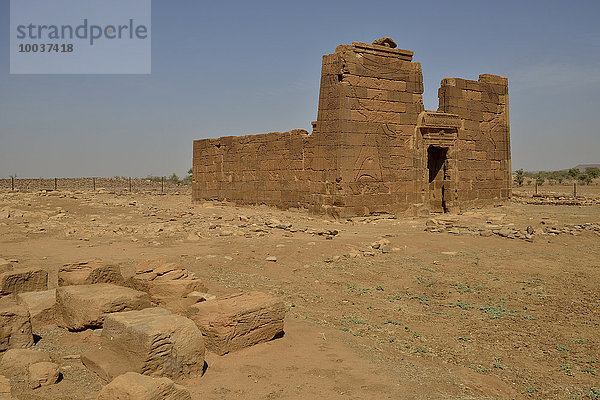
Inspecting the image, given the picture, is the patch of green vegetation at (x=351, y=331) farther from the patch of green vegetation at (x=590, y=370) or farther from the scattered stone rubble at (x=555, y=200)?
the scattered stone rubble at (x=555, y=200)

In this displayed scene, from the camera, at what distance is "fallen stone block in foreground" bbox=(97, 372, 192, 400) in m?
3.02

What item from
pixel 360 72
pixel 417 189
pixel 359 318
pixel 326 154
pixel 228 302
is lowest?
pixel 359 318

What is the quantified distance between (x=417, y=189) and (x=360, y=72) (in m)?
4.16

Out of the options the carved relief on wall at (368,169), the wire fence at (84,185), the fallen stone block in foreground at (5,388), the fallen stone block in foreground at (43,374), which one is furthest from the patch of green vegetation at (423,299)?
the wire fence at (84,185)

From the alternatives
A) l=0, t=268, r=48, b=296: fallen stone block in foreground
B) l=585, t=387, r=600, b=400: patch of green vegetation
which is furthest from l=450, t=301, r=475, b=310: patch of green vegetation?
l=0, t=268, r=48, b=296: fallen stone block in foreground

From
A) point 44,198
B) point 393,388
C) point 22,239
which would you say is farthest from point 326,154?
point 44,198

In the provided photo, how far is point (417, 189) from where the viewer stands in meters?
14.8

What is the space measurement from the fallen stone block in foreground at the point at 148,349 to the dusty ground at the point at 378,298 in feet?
0.51

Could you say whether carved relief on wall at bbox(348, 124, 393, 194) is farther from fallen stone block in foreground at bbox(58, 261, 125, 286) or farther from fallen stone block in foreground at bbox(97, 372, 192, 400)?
fallen stone block in foreground at bbox(97, 372, 192, 400)

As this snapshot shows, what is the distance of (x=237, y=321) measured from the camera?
4.43 metres

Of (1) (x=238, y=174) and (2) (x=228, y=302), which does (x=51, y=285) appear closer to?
(2) (x=228, y=302)

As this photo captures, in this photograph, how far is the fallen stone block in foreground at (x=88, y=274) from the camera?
18.2 ft

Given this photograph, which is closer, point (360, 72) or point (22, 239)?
point (22, 239)

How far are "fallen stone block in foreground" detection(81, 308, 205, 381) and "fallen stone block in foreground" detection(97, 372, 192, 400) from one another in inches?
19.1
